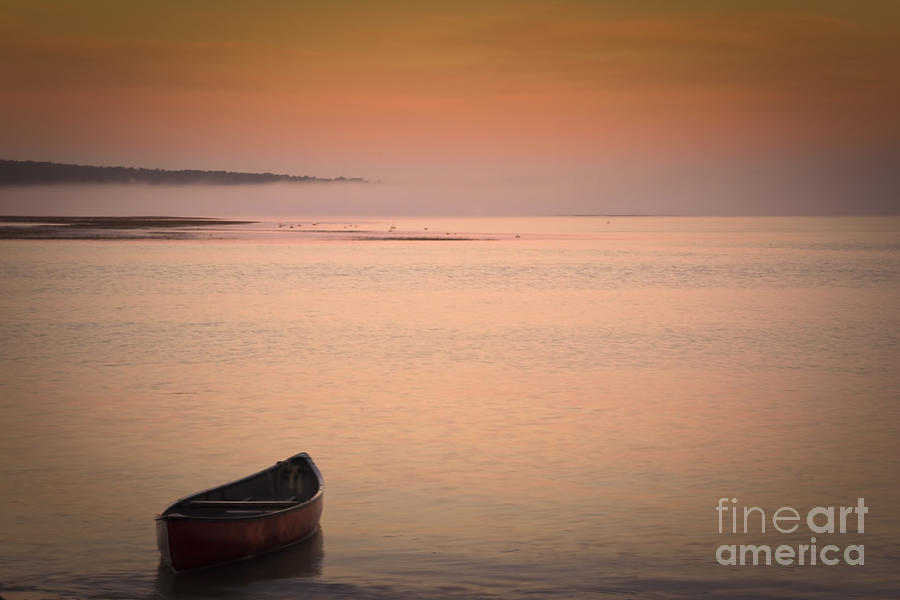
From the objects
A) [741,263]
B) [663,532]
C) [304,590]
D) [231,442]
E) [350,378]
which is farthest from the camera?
[741,263]

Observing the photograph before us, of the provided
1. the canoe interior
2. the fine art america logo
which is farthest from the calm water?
the canoe interior

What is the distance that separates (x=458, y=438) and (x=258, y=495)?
662 centimetres

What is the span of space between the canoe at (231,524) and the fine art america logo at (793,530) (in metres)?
5.29

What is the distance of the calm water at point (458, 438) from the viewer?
1283 cm

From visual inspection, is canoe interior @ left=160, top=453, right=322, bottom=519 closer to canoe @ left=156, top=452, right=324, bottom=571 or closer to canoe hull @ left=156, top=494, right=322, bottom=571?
canoe @ left=156, top=452, right=324, bottom=571

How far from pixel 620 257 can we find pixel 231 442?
3483 inches

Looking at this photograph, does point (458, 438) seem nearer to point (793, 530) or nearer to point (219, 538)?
point (793, 530)

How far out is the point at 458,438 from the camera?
20.4m

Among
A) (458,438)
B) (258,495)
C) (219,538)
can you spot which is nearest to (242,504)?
(219,538)

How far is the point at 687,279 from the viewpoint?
72375 mm

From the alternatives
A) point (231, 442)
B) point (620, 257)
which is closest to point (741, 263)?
point (620, 257)

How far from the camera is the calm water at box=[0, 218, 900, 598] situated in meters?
12.8

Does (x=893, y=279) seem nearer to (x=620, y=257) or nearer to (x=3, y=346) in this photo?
(x=620, y=257)

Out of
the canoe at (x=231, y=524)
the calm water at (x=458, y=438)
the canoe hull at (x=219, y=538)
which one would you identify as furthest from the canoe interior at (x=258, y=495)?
the calm water at (x=458, y=438)
